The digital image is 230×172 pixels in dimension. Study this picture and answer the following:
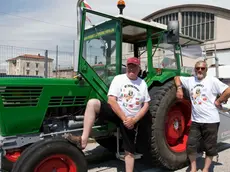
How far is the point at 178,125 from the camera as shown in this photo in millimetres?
4422

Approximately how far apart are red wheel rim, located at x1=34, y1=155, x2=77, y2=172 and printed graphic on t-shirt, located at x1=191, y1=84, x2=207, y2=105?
69.0 inches

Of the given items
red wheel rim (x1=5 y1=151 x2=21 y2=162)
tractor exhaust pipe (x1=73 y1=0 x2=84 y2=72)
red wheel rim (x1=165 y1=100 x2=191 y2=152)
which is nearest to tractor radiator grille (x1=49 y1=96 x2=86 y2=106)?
tractor exhaust pipe (x1=73 y1=0 x2=84 y2=72)

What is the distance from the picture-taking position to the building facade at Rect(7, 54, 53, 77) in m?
7.17

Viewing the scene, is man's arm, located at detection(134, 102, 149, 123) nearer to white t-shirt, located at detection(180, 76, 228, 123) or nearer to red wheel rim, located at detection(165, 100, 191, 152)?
white t-shirt, located at detection(180, 76, 228, 123)

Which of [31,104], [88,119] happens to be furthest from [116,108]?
[31,104]

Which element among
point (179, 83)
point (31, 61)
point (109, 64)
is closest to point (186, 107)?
point (179, 83)

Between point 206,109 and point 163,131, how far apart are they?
2.54 feet

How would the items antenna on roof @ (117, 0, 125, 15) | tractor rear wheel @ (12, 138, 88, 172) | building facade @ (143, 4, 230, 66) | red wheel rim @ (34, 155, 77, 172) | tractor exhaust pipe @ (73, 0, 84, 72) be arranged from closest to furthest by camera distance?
tractor rear wheel @ (12, 138, 88, 172), red wheel rim @ (34, 155, 77, 172), tractor exhaust pipe @ (73, 0, 84, 72), antenna on roof @ (117, 0, 125, 15), building facade @ (143, 4, 230, 66)

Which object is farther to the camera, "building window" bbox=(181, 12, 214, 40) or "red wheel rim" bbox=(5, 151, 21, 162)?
"building window" bbox=(181, 12, 214, 40)

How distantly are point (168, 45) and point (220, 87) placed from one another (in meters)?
1.35

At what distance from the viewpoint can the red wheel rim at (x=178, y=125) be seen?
425 centimetres

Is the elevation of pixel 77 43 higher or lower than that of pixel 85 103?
higher

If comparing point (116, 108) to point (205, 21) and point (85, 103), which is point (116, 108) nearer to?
point (85, 103)

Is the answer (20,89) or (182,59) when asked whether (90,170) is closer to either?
(20,89)
